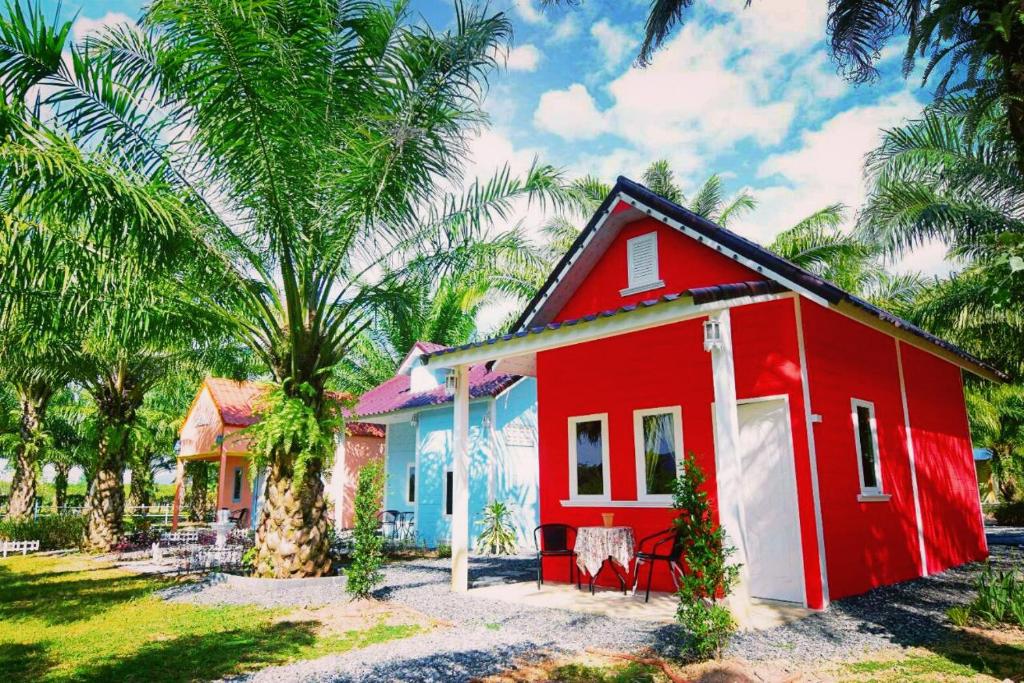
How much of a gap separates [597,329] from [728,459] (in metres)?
2.45

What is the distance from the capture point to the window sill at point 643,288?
1097 centimetres

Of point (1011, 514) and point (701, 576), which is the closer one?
point (701, 576)

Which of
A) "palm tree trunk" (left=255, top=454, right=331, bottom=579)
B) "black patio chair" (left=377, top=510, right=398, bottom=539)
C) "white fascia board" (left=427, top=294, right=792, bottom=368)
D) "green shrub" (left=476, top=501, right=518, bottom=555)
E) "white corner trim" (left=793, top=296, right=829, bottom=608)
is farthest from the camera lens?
"black patio chair" (left=377, top=510, right=398, bottom=539)

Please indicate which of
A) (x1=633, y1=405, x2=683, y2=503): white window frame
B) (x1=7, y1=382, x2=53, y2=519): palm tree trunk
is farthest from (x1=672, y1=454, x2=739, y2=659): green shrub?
(x1=7, y1=382, x2=53, y2=519): palm tree trunk

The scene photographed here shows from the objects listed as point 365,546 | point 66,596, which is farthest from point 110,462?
point 365,546

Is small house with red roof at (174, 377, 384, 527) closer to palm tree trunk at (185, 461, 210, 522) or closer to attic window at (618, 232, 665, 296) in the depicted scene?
palm tree trunk at (185, 461, 210, 522)

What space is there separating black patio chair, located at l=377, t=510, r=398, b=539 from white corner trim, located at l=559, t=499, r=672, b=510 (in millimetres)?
8717

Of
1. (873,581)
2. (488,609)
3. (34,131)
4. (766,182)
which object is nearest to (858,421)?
(873,581)

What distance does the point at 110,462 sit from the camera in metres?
17.5

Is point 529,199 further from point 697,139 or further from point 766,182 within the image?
point 766,182

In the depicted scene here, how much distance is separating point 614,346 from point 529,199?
3009 mm

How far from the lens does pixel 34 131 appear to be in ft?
25.7

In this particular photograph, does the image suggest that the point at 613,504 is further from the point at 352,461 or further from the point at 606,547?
the point at 352,461

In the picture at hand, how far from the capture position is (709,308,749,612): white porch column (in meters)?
7.16
